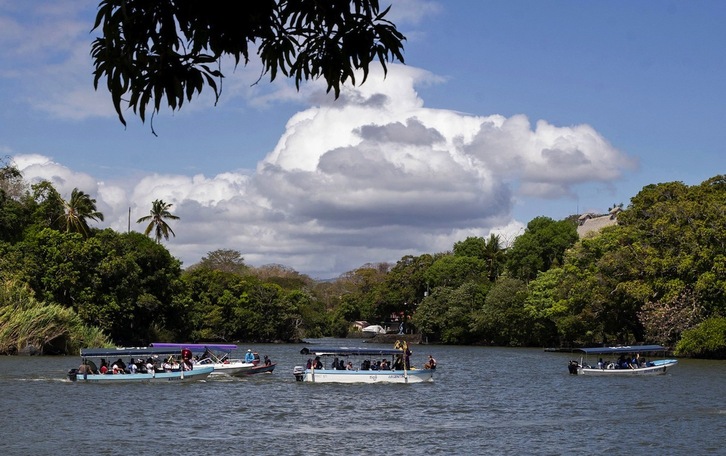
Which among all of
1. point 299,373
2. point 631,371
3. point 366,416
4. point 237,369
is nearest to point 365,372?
point 299,373

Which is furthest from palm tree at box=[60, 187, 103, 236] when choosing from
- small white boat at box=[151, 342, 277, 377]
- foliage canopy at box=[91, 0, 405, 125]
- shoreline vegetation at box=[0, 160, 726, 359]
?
foliage canopy at box=[91, 0, 405, 125]

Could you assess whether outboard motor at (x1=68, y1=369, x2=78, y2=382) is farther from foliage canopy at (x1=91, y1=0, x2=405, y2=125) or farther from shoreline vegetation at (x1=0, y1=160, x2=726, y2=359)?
foliage canopy at (x1=91, y1=0, x2=405, y2=125)

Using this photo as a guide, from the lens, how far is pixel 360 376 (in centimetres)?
5281

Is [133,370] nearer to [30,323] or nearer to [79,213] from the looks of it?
[30,323]

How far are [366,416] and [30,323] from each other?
147 ft

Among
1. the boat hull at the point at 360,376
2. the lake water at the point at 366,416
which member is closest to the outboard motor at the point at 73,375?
the lake water at the point at 366,416

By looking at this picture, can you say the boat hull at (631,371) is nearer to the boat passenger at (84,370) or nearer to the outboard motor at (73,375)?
the boat passenger at (84,370)

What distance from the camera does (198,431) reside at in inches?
1267

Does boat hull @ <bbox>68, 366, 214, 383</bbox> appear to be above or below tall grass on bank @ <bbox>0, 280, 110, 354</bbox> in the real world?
below

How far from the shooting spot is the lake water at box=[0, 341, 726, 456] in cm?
2905

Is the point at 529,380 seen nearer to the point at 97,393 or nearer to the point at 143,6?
the point at 97,393

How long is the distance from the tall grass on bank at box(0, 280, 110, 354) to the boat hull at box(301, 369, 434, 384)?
98.3 feet

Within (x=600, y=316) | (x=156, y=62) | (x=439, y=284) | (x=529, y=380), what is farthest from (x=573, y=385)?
(x=439, y=284)

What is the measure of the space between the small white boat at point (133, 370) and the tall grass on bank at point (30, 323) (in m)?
20.7
